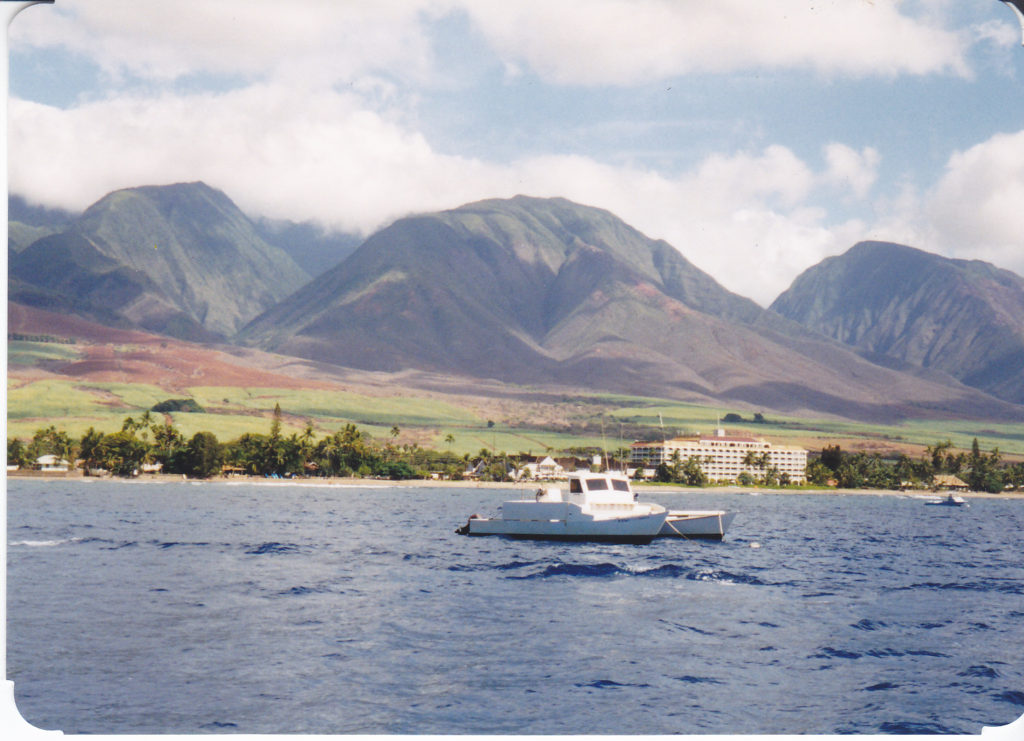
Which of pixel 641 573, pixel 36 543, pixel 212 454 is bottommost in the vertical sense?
pixel 212 454

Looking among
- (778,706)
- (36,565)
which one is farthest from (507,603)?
(36,565)

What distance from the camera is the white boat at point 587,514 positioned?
3453 centimetres

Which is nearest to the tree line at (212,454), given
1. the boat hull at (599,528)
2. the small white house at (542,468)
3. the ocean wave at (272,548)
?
the small white house at (542,468)

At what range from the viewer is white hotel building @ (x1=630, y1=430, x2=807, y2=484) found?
16888 cm

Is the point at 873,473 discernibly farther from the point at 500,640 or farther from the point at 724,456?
the point at 500,640

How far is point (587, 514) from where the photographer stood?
3450 centimetres

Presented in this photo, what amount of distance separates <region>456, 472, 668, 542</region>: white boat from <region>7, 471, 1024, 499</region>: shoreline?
231 feet

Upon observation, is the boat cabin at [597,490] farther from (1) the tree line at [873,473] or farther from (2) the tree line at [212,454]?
(1) the tree line at [873,473]

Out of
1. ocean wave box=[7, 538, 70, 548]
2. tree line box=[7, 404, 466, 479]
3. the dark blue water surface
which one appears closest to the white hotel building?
tree line box=[7, 404, 466, 479]

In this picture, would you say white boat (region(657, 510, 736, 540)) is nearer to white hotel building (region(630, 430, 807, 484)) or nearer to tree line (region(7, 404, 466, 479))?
tree line (region(7, 404, 466, 479))

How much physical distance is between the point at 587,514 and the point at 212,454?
89252 millimetres

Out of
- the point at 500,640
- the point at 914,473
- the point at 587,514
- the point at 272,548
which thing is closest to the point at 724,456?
the point at 914,473

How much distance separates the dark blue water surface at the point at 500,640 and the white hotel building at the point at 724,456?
453ft

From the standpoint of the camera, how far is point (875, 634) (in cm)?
1736
